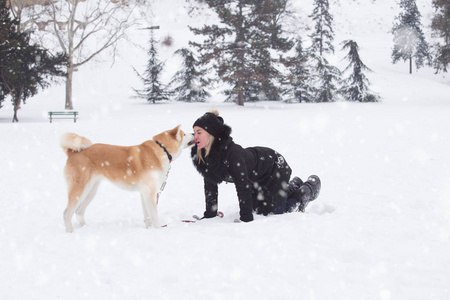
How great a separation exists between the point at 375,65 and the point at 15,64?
1655 inches

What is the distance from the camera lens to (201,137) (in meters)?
4.31

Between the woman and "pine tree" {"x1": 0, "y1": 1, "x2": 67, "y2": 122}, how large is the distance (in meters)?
18.4

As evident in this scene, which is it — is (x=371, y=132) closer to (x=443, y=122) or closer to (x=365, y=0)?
(x=443, y=122)

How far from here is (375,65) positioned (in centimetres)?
4669

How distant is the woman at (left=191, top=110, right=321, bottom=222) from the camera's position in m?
4.26

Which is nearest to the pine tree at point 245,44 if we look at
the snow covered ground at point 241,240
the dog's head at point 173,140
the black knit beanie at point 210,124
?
the snow covered ground at point 241,240

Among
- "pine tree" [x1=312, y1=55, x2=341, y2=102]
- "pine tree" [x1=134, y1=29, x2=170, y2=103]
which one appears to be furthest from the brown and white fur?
"pine tree" [x1=312, y1=55, x2=341, y2=102]

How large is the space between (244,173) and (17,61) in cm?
2036

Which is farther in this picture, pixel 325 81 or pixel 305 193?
pixel 325 81

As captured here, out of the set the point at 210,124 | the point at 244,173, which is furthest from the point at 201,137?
the point at 244,173

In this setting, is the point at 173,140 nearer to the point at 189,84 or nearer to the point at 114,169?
the point at 114,169

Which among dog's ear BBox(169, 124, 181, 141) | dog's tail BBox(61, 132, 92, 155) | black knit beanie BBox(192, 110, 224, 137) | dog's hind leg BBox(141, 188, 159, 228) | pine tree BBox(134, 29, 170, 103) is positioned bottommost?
dog's hind leg BBox(141, 188, 159, 228)

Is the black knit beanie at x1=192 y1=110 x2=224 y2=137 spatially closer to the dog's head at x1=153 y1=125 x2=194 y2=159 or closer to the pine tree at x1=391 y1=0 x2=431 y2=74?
the dog's head at x1=153 y1=125 x2=194 y2=159

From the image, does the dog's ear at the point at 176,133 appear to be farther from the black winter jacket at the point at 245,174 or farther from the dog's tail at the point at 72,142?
the dog's tail at the point at 72,142
